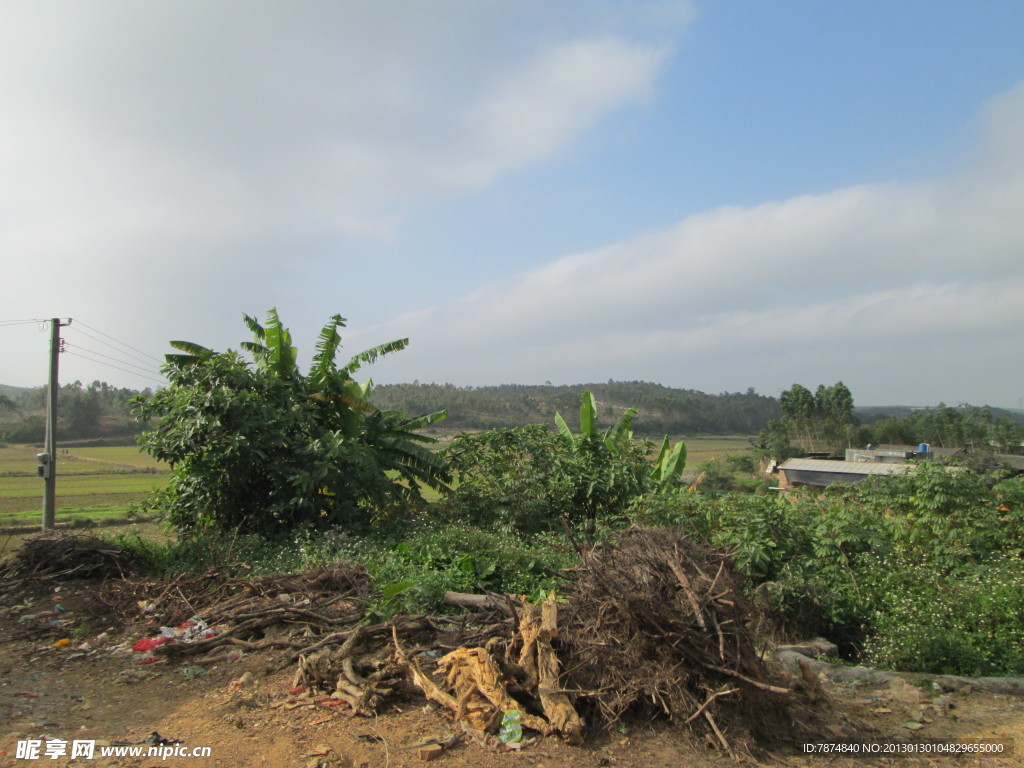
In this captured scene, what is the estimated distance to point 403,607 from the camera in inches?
232

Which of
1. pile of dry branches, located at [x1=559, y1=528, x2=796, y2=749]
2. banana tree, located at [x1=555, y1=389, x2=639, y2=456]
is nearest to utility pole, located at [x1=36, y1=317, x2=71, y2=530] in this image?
banana tree, located at [x1=555, y1=389, x2=639, y2=456]

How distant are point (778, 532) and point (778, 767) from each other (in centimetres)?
473

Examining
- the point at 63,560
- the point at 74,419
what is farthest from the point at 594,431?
the point at 74,419

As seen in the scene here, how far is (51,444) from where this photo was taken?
12250 mm

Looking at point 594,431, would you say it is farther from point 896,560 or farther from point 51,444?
point 51,444

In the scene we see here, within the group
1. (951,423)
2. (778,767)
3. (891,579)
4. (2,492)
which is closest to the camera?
(778,767)

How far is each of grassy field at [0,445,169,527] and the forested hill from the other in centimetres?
1133

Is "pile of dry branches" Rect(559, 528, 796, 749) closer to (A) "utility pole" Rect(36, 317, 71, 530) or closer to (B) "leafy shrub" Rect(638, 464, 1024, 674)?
(B) "leafy shrub" Rect(638, 464, 1024, 674)

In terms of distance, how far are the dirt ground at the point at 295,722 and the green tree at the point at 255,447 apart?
162 inches

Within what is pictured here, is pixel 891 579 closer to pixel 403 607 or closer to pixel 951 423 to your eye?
pixel 403 607

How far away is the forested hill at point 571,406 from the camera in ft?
124

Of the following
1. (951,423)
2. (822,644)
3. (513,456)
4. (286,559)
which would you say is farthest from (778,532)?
(951,423)

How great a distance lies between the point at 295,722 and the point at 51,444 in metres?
10.7

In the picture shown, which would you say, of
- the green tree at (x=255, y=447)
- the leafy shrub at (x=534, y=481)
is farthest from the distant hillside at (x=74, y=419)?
the leafy shrub at (x=534, y=481)
